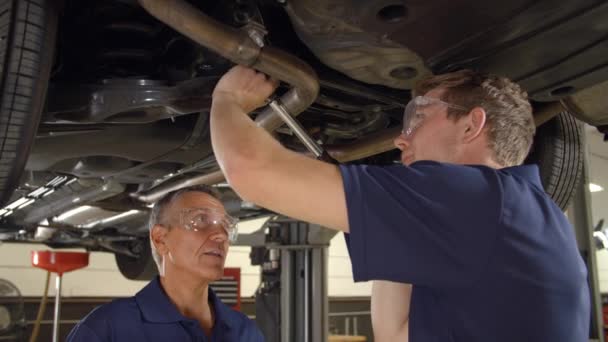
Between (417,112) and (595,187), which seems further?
(595,187)

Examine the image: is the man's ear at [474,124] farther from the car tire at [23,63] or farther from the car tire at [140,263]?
the car tire at [140,263]

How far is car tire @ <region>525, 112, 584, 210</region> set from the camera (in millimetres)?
1655

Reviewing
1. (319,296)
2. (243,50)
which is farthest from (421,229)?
(319,296)

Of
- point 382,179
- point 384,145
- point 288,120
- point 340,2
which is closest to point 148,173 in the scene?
point 384,145

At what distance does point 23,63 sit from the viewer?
0.92m

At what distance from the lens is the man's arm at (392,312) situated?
1008 mm

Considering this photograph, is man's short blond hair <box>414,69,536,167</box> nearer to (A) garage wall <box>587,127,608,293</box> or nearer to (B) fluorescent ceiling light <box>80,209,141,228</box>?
(B) fluorescent ceiling light <box>80,209,141,228</box>

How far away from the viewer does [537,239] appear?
74 centimetres

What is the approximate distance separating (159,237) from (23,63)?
78cm

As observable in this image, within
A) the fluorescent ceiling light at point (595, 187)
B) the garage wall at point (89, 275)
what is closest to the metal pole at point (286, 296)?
the garage wall at point (89, 275)

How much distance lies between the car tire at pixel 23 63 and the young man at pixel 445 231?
0.36 meters

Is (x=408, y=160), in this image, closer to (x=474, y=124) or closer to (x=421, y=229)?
(x=474, y=124)

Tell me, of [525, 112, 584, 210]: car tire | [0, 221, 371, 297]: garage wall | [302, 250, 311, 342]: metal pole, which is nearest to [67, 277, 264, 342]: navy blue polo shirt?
[525, 112, 584, 210]: car tire

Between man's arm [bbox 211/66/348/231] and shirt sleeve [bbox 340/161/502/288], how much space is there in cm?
3
